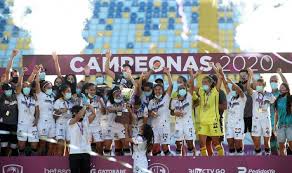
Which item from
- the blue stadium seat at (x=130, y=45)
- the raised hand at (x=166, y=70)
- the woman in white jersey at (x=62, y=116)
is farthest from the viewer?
the blue stadium seat at (x=130, y=45)

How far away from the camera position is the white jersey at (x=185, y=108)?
1007cm

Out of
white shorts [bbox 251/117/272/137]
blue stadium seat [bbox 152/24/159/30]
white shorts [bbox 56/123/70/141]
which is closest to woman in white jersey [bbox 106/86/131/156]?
white shorts [bbox 56/123/70/141]

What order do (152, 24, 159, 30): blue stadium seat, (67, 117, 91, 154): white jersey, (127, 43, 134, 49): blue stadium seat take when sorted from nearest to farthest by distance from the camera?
(67, 117, 91, 154): white jersey, (127, 43, 134, 49): blue stadium seat, (152, 24, 159, 30): blue stadium seat

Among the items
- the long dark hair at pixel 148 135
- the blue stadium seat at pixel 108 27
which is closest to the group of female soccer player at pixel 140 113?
the long dark hair at pixel 148 135

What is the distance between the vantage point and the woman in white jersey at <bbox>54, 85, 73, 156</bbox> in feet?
33.2

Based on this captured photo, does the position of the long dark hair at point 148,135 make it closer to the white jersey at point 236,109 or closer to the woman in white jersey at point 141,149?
the woman in white jersey at point 141,149

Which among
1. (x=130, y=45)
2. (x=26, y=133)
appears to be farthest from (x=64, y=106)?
(x=130, y=45)

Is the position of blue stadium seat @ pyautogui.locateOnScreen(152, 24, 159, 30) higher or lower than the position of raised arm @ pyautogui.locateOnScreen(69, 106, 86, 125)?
higher

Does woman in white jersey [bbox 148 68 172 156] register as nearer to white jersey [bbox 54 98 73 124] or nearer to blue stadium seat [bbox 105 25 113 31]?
white jersey [bbox 54 98 73 124]

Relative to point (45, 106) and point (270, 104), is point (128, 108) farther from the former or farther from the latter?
point (270, 104)

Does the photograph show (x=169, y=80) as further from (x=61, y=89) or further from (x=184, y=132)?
(x=61, y=89)

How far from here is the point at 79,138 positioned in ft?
30.7

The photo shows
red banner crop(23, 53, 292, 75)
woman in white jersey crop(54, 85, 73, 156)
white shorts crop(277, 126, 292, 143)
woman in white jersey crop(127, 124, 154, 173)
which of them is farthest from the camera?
red banner crop(23, 53, 292, 75)

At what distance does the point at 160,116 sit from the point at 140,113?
347 mm
